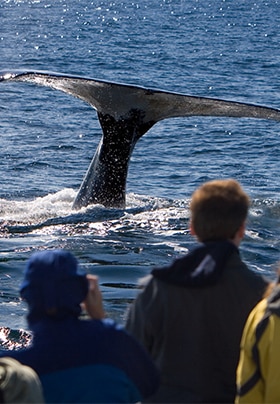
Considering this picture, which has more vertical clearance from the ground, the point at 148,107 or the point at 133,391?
the point at 148,107

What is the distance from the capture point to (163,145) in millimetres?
18234

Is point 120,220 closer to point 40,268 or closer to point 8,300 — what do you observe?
point 8,300

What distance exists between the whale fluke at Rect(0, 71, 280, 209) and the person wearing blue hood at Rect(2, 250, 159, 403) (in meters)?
5.59

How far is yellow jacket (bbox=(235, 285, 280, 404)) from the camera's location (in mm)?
3695

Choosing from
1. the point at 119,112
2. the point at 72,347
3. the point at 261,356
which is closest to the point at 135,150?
the point at 119,112

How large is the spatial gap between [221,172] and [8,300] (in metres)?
8.42

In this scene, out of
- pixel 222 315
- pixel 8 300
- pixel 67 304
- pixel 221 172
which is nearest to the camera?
pixel 67 304

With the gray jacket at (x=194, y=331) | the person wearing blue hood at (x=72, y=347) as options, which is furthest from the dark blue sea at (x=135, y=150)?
the person wearing blue hood at (x=72, y=347)

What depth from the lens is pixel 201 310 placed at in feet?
12.9

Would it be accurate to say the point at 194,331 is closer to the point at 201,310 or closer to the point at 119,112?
the point at 201,310

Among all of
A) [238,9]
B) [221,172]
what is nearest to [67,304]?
[221,172]

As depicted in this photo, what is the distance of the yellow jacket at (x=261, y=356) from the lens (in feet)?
12.1

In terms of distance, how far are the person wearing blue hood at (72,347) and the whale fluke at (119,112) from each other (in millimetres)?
5594

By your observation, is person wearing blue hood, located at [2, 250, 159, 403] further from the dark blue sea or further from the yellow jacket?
the dark blue sea
